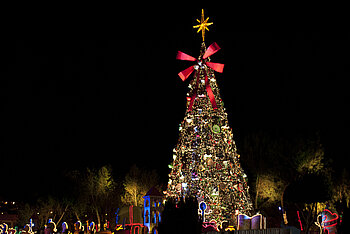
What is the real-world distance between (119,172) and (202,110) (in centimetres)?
2480

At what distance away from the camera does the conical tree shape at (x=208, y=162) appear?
20328 millimetres

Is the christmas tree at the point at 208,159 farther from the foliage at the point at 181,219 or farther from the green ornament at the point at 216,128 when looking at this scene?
the foliage at the point at 181,219

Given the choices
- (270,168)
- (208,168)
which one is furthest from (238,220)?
(270,168)

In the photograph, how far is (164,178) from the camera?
4444 centimetres

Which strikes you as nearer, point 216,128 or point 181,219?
point 181,219

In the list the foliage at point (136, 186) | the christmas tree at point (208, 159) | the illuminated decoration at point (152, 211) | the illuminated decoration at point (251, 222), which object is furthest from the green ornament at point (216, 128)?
the foliage at point (136, 186)

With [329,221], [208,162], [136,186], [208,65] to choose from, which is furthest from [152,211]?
[136,186]

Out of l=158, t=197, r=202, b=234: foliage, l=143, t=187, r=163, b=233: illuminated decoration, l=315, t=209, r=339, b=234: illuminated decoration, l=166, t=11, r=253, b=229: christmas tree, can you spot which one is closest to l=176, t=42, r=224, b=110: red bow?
l=166, t=11, r=253, b=229: christmas tree

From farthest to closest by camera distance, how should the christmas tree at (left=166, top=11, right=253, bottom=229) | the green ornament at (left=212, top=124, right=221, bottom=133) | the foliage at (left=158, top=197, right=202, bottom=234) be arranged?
1. the green ornament at (left=212, top=124, right=221, bottom=133)
2. the christmas tree at (left=166, top=11, right=253, bottom=229)
3. the foliage at (left=158, top=197, right=202, bottom=234)

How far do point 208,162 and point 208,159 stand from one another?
0.15 metres

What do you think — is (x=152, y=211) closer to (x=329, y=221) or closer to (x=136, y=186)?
(x=329, y=221)

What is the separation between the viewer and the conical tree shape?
2033cm

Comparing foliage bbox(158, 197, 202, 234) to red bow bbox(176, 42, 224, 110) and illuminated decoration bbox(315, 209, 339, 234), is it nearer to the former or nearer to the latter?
illuminated decoration bbox(315, 209, 339, 234)

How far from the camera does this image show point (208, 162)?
20.5 meters
